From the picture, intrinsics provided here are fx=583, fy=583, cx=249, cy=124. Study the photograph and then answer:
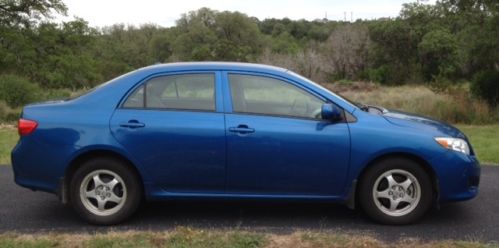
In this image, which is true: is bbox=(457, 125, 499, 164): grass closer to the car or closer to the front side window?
the car

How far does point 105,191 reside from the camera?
561 centimetres

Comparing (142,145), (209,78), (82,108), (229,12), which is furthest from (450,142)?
(229,12)

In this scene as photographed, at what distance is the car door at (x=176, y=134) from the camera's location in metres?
5.45

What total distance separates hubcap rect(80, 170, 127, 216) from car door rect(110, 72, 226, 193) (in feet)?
1.09

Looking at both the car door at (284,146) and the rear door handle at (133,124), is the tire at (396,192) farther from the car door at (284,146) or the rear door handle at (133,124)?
the rear door handle at (133,124)

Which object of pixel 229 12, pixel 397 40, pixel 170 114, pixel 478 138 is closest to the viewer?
pixel 170 114

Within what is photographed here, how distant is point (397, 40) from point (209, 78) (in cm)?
6464

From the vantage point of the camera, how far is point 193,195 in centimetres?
562

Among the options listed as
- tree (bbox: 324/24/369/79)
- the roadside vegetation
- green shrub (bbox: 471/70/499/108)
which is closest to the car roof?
the roadside vegetation

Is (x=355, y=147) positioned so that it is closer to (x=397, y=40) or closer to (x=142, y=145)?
(x=142, y=145)

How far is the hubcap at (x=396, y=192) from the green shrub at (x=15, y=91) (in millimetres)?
27105

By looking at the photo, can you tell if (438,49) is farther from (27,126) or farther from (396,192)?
(27,126)

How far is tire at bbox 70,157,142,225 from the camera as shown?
555cm

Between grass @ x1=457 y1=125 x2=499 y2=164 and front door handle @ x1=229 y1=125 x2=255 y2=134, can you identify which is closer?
front door handle @ x1=229 y1=125 x2=255 y2=134
